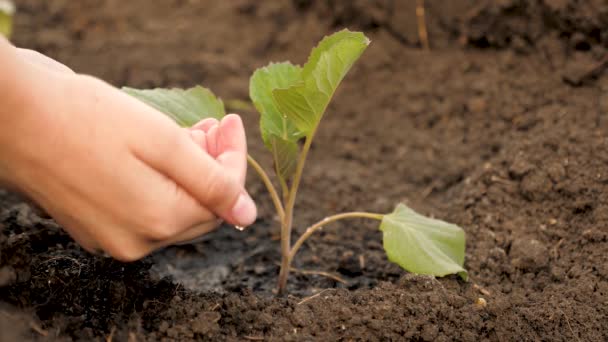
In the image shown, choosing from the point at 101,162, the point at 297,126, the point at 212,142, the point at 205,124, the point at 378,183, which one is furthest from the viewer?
the point at 378,183

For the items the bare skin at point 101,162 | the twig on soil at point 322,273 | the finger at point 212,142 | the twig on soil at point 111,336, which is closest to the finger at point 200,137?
the finger at point 212,142

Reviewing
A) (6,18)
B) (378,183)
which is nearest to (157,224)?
(378,183)

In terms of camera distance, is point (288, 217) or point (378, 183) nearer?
point (288, 217)

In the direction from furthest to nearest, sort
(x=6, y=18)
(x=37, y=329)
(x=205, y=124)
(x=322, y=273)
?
(x=6, y=18), (x=322, y=273), (x=205, y=124), (x=37, y=329)

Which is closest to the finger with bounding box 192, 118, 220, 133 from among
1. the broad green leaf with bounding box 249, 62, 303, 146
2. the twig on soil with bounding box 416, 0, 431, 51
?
the broad green leaf with bounding box 249, 62, 303, 146

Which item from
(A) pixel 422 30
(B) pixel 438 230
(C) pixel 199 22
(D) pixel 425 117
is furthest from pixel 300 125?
(C) pixel 199 22

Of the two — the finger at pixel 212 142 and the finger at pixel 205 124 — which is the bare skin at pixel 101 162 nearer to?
the finger at pixel 212 142

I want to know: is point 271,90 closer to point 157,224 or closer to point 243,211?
point 243,211
